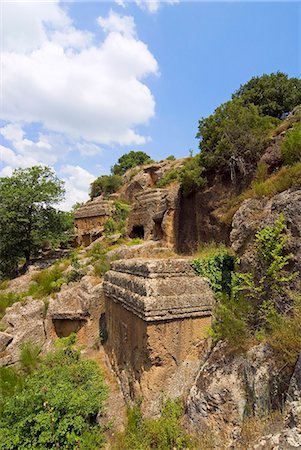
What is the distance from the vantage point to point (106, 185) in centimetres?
3475

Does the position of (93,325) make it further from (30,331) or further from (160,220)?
(160,220)

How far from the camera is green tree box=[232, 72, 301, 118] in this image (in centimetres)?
1928

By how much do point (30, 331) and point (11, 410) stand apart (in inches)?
204

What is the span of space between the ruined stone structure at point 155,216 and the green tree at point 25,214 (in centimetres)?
470

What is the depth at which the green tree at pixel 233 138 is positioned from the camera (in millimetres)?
12102

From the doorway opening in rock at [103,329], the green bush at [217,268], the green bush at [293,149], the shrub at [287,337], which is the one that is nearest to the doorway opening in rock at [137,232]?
the doorway opening in rock at [103,329]

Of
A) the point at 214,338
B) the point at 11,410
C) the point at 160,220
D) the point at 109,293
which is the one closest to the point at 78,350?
the point at 109,293

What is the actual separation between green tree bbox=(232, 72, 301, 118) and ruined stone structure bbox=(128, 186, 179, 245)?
8.80 meters

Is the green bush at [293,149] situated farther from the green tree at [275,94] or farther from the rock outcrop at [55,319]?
the green tree at [275,94]

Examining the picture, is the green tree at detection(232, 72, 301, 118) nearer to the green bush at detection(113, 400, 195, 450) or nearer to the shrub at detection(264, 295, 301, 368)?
the shrub at detection(264, 295, 301, 368)

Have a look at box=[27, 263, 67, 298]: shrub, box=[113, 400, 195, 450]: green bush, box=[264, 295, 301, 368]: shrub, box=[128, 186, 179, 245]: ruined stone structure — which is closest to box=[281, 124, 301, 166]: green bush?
box=[264, 295, 301, 368]: shrub

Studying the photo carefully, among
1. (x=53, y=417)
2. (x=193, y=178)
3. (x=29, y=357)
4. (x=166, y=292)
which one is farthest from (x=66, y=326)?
(x=193, y=178)

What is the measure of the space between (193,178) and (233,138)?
2.54m

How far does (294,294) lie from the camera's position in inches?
145
